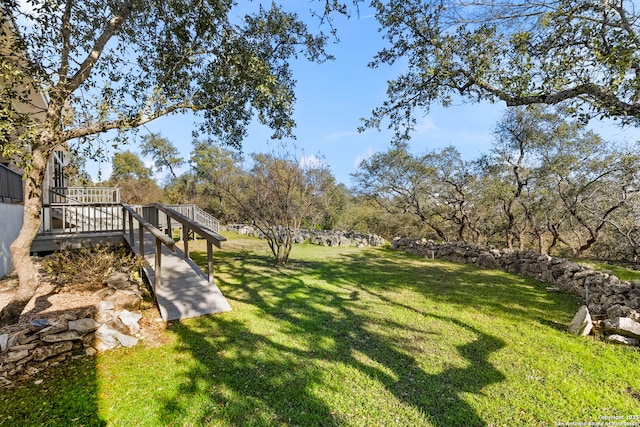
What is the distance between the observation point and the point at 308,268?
775 cm

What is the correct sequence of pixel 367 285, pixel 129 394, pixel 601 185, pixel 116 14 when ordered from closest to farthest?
pixel 129 394
pixel 116 14
pixel 367 285
pixel 601 185

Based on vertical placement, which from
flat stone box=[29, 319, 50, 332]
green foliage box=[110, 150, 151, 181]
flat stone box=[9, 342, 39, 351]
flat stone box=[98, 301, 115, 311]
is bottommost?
flat stone box=[9, 342, 39, 351]

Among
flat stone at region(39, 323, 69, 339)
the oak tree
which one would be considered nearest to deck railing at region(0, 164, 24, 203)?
the oak tree

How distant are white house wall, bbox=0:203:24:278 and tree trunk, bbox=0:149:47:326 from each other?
10.9ft

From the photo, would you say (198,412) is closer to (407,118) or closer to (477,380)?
(477,380)

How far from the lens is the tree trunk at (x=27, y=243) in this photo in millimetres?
3350

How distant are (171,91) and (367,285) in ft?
18.6

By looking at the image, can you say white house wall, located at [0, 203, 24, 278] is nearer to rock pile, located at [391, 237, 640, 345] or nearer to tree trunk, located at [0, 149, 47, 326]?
tree trunk, located at [0, 149, 47, 326]

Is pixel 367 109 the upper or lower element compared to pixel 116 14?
lower

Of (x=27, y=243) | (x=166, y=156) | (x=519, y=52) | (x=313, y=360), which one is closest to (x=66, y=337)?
(x=27, y=243)

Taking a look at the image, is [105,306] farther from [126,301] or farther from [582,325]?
[582,325]

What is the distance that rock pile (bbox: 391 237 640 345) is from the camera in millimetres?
3633

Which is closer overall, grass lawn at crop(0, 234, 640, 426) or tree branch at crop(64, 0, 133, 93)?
grass lawn at crop(0, 234, 640, 426)

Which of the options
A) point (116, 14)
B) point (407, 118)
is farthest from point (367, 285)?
point (116, 14)
